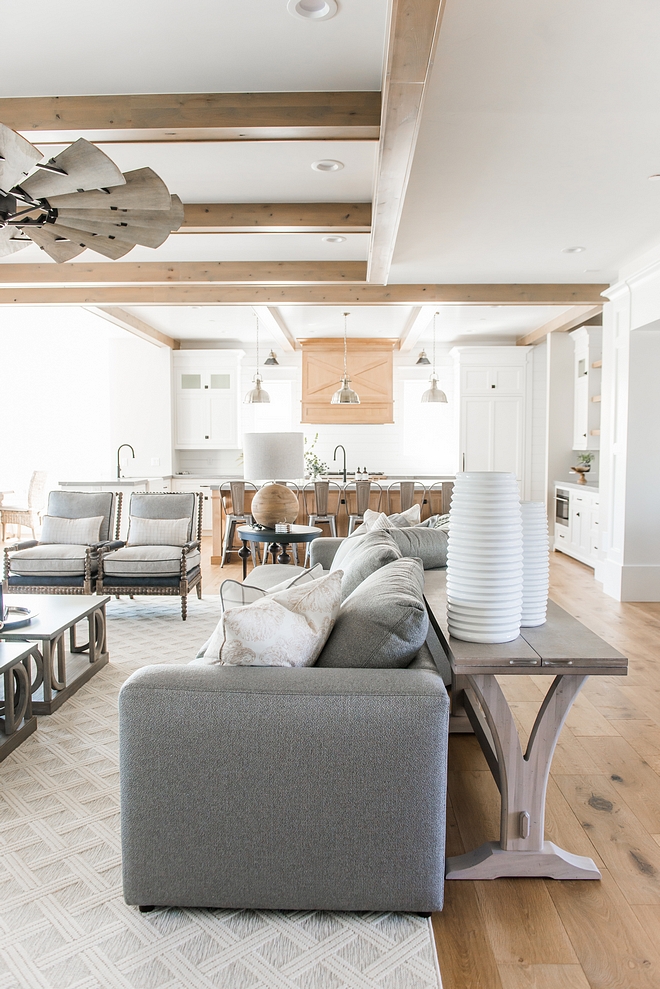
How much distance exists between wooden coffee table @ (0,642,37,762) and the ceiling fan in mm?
1741

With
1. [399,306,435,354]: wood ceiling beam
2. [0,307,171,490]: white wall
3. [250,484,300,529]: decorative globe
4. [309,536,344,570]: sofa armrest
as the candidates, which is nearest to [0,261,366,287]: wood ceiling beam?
[399,306,435,354]: wood ceiling beam

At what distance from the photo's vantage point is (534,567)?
217cm

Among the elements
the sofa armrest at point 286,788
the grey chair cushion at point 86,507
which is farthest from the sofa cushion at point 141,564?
the sofa armrest at point 286,788

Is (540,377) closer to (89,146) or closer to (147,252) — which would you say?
(147,252)

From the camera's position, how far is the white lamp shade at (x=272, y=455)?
4.94m

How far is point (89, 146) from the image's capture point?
2230 mm

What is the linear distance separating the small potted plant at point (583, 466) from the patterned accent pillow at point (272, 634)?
22.3ft

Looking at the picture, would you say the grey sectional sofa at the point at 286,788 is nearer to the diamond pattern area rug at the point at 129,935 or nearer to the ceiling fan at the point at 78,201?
the diamond pattern area rug at the point at 129,935

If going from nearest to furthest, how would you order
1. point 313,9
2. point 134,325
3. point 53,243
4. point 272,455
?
point 313,9 → point 53,243 → point 272,455 → point 134,325

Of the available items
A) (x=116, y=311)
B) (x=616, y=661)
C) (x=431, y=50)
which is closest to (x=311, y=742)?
(x=616, y=661)

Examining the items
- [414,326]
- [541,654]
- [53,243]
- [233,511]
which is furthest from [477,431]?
[541,654]

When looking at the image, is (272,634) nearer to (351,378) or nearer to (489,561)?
(489,561)

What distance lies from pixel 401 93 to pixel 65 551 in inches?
159

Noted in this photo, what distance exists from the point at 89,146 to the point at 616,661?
7.43 ft
